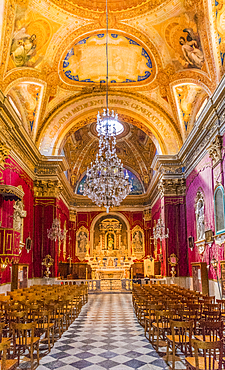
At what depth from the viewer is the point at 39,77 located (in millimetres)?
14344

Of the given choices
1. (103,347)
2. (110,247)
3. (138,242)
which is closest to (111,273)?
(110,247)

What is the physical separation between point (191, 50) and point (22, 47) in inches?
248

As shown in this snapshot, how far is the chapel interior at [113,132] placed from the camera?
9.95 metres

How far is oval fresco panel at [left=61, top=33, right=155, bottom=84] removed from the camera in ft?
46.5

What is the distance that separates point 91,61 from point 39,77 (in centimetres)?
250

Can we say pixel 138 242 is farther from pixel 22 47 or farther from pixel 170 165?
pixel 22 47

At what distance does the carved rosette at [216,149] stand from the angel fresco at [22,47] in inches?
300

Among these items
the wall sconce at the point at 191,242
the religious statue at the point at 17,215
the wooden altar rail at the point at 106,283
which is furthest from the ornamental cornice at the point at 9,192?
the wall sconce at the point at 191,242

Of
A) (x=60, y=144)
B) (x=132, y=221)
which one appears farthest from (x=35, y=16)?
(x=132, y=221)

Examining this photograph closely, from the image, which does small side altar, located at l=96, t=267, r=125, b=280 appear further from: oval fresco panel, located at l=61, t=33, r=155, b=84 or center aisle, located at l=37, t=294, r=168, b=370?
oval fresco panel, located at l=61, t=33, r=155, b=84

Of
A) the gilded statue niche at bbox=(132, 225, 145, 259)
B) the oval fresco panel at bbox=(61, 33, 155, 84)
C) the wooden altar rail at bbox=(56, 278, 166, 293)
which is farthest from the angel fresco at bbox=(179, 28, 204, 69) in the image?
the gilded statue niche at bbox=(132, 225, 145, 259)

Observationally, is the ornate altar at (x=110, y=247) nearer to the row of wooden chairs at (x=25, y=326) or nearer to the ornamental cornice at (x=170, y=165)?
the ornamental cornice at (x=170, y=165)

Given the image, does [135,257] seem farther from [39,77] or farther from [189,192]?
[39,77]

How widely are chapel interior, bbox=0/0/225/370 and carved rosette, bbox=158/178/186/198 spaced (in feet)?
0.17
